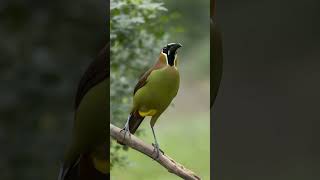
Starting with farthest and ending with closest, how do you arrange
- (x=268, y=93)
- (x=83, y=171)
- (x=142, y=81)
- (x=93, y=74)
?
1. (x=268, y=93)
2. (x=142, y=81)
3. (x=83, y=171)
4. (x=93, y=74)

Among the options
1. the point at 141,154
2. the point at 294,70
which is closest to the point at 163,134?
the point at 141,154

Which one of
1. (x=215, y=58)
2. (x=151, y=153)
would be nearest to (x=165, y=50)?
(x=215, y=58)

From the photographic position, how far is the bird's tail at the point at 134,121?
127 inches

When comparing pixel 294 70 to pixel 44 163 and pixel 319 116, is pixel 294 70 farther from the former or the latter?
pixel 44 163

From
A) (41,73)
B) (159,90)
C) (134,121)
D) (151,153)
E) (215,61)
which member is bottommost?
(151,153)

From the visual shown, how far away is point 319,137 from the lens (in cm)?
349

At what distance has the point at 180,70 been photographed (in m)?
3.26

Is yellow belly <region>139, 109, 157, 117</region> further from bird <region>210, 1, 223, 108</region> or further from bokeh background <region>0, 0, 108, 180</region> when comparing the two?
bokeh background <region>0, 0, 108, 180</region>

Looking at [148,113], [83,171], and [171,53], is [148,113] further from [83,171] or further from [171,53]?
[83,171]

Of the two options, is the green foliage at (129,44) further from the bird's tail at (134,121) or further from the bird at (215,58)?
the bird at (215,58)

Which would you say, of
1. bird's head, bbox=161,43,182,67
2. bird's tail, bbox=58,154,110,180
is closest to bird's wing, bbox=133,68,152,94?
bird's head, bbox=161,43,182,67

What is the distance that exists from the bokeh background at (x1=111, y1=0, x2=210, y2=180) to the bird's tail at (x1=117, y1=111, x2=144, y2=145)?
3 centimetres

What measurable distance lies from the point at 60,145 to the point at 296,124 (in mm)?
1467

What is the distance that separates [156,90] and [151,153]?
0.36 metres
